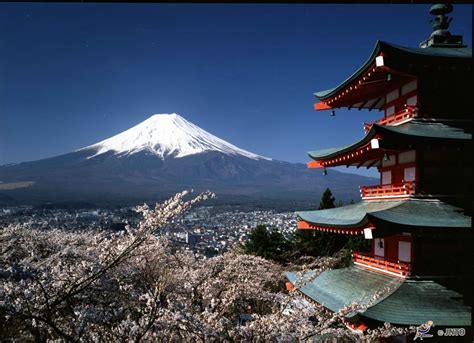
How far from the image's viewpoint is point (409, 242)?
6.82 m

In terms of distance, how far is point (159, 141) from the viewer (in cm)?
12181

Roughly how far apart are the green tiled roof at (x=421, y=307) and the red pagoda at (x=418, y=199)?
2cm

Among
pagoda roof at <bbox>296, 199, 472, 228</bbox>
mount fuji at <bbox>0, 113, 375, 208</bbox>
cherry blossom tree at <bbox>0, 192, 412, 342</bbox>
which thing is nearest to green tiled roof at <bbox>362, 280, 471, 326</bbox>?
cherry blossom tree at <bbox>0, 192, 412, 342</bbox>

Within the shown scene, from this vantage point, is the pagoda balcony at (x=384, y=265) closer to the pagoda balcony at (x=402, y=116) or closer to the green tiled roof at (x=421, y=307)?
the green tiled roof at (x=421, y=307)

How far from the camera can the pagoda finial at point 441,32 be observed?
771 centimetres

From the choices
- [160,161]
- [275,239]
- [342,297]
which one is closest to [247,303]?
[342,297]

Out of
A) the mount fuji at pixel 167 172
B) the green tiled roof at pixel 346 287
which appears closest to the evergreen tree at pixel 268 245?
the green tiled roof at pixel 346 287

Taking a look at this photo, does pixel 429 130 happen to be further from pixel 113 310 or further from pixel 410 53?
pixel 113 310

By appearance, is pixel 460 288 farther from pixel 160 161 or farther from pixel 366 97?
pixel 160 161

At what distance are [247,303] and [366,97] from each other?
5.36 meters

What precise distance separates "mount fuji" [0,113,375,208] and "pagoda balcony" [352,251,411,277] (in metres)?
54.6

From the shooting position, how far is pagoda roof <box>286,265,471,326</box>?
18.5ft

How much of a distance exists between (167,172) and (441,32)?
9867 cm

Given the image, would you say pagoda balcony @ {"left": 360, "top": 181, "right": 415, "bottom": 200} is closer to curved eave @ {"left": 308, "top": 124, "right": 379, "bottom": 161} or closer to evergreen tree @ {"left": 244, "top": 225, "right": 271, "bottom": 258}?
curved eave @ {"left": 308, "top": 124, "right": 379, "bottom": 161}
